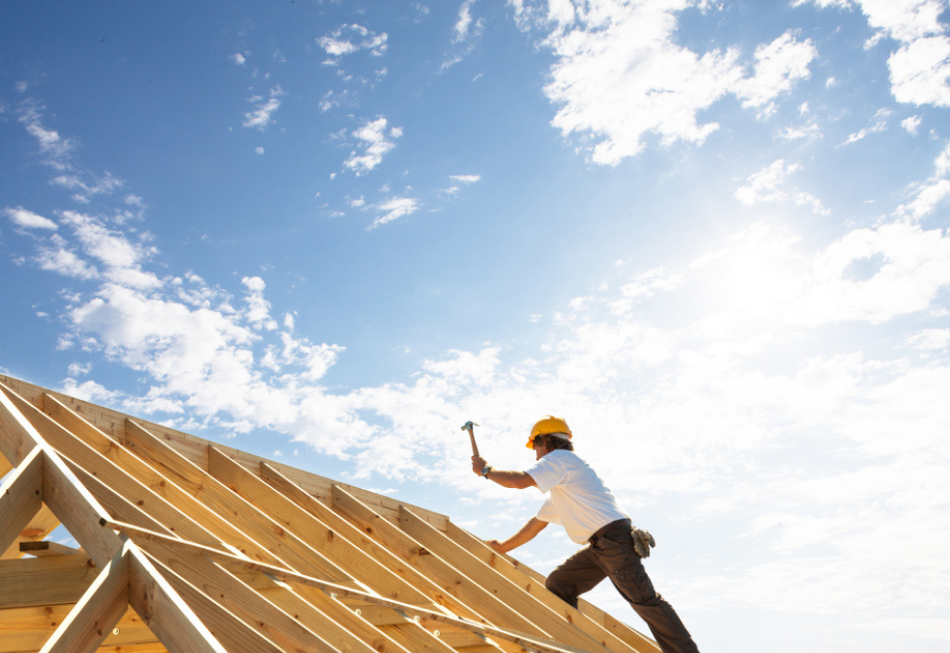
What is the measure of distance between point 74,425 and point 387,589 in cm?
211

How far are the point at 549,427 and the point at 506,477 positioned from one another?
0.58 metres

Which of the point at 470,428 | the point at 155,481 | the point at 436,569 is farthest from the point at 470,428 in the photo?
the point at 155,481

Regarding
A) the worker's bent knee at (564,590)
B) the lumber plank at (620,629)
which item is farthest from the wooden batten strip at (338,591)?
the lumber plank at (620,629)

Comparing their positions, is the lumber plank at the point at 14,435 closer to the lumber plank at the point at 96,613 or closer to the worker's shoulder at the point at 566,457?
the lumber plank at the point at 96,613

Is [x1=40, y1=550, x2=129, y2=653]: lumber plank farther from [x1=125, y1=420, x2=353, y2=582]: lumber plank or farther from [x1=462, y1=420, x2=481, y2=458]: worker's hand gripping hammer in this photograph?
[x1=462, y1=420, x2=481, y2=458]: worker's hand gripping hammer

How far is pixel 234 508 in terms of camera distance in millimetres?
4301

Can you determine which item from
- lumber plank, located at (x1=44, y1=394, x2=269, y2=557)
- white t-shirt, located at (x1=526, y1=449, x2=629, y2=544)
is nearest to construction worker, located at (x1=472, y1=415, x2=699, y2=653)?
white t-shirt, located at (x1=526, y1=449, x2=629, y2=544)

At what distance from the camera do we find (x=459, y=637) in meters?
3.87

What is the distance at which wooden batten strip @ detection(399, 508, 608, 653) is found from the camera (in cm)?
445

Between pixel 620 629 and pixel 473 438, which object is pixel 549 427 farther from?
pixel 620 629

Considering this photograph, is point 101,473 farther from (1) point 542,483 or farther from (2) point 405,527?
(2) point 405,527

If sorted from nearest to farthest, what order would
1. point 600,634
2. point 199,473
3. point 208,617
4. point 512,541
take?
point 208,617 → point 199,473 → point 600,634 → point 512,541

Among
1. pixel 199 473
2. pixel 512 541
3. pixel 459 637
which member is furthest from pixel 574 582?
pixel 199 473

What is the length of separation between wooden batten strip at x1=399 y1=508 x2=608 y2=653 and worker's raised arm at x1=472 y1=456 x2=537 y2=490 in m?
0.71
